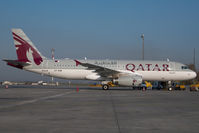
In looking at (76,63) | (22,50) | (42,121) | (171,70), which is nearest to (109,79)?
(76,63)

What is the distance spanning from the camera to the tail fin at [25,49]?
31859mm

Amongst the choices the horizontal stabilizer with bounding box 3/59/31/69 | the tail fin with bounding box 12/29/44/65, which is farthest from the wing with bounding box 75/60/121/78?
the horizontal stabilizer with bounding box 3/59/31/69

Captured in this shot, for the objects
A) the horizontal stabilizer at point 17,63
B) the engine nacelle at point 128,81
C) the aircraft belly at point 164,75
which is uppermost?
the horizontal stabilizer at point 17,63

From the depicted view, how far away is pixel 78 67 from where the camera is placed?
31.6 meters

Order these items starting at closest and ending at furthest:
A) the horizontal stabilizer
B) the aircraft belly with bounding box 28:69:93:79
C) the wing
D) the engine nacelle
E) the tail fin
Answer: the engine nacelle, the wing, the horizontal stabilizer, the aircraft belly with bounding box 28:69:93:79, the tail fin

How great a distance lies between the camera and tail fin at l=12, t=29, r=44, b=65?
31.9 m

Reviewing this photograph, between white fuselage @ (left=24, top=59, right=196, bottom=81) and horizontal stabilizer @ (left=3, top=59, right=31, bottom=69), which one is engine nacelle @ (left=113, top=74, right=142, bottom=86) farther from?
horizontal stabilizer @ (left=3, top=59, right=31, bottom=69)

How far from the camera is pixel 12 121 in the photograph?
301 inches

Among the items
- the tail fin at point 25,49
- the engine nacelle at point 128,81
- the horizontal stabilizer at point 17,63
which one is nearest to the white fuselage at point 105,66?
the horizontal stabilizer at point 17,63

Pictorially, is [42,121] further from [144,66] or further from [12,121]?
[144,66]

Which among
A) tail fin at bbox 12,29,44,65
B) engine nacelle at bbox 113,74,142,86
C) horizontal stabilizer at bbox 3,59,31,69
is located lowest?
engine nacelle at bbox 113,74,142,86

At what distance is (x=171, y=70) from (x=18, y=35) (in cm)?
1957

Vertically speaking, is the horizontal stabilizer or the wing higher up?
the horizontal stabilizer

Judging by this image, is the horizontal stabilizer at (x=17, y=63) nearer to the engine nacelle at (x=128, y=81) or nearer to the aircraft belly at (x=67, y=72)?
the aircraft belly at (x=67, y=72)
